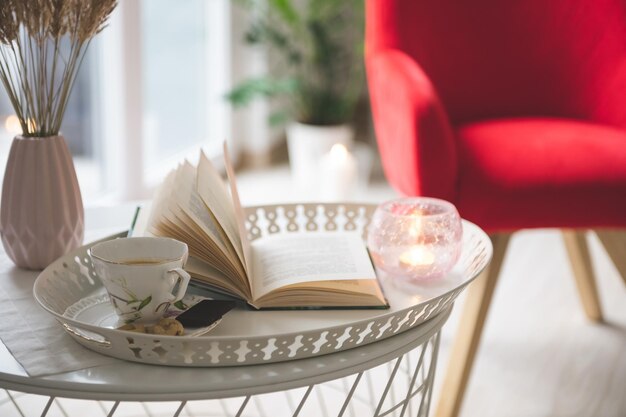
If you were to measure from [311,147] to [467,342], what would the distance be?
157 cm

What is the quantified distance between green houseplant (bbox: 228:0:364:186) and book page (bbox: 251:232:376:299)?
180cm

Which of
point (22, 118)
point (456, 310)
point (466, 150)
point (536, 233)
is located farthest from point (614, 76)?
point (22, 118)

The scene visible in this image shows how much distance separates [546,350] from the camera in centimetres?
179

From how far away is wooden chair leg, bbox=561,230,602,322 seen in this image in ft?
6.05

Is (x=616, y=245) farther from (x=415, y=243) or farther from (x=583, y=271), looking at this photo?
(x=415, y=243)

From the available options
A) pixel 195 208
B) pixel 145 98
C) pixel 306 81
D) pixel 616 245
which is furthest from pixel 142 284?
pixel 306 81

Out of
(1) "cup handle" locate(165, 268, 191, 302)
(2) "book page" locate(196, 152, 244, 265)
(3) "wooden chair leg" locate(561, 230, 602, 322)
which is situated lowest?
(3) "wooden chair leg" locate(561, 230, 602, 322)

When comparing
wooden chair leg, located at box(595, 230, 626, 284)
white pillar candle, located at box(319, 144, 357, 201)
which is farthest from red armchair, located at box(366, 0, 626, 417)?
white pillar candle, located at box(319, 144, 357, 201)

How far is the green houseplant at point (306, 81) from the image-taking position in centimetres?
286

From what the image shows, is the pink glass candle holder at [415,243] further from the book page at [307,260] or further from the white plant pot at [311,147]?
the white plant pot at [311,147]

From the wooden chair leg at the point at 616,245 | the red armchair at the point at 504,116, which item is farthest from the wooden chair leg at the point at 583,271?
the wooden chair leg at the point at 616,245

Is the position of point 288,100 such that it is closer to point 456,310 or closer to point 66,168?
point 456,310

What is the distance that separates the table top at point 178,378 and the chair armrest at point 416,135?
729 mm

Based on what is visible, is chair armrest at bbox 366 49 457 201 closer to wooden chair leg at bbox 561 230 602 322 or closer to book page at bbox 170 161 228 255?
wooden chair leg at bbox 561 230 602 322
